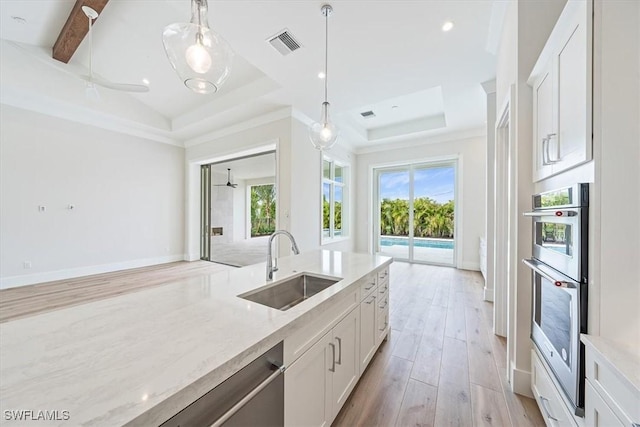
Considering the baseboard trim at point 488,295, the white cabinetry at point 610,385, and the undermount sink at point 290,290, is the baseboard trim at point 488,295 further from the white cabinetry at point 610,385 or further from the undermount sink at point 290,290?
the undermount sink at point 290,290

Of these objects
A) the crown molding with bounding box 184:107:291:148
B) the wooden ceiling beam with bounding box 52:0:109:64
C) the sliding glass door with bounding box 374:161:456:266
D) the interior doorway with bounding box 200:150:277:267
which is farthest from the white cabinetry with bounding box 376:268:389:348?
the wooden ceiling beam with bounding box 52:0:109:64

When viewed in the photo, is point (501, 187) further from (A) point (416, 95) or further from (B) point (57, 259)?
(B) point (57, 259)

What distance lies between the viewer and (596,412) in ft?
3.10

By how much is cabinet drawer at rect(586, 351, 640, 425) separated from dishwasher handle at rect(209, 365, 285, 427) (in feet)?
3.79

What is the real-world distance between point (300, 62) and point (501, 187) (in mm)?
2826

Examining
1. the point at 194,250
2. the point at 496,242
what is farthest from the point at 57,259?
the point at 496,242

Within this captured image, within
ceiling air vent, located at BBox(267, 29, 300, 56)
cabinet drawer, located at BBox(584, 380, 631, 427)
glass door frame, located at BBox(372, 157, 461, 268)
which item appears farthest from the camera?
glass door frame, located at BBox(372, 157, 461, 268)

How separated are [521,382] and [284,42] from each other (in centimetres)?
381

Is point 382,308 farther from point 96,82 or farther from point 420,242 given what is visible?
point 420,242

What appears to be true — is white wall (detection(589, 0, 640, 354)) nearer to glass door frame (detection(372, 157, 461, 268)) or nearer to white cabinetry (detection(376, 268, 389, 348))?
white cabinetry (detection(376, 268, 389, 348))

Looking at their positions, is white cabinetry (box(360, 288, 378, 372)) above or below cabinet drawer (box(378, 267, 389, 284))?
below

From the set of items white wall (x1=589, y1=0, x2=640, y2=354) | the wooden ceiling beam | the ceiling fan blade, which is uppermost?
the wooden ceiling beam

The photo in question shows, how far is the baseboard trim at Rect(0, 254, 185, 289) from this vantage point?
3892 millimetres

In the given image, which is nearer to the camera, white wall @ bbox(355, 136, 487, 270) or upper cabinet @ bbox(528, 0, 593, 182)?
upper cabinet @ bbox(528, 0, 593, 182)
